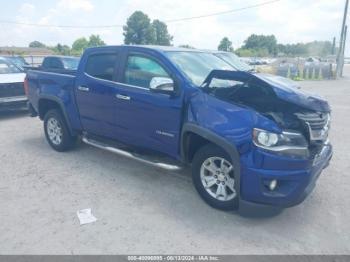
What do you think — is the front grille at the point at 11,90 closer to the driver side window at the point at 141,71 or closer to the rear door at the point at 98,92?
the rear door at the point at 98,92

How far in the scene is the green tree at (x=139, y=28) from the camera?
6644 centimetres

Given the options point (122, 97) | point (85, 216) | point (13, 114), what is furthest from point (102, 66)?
point (13, 114)

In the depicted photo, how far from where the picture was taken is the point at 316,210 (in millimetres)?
3861

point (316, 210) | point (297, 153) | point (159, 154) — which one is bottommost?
point (316, 210)

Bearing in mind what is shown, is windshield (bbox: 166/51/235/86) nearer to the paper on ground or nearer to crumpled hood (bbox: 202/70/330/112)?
crumpled hood (bbox: 202/70/330/112)

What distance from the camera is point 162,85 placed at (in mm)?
3824

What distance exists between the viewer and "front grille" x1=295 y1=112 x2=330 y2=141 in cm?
339

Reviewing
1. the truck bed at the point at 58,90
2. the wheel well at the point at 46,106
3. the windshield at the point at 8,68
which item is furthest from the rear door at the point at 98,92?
the windshield at the point at 8,68

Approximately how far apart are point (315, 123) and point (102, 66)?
311 centimetres

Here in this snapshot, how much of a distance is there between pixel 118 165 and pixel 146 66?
5.79 ft

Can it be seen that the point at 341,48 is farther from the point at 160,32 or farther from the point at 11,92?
the point at 160,32

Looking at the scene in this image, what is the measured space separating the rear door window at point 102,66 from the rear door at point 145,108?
0.82 feet

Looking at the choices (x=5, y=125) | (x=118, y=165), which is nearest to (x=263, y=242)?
(x=118, y=165)

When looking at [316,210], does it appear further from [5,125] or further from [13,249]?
[5,125]
